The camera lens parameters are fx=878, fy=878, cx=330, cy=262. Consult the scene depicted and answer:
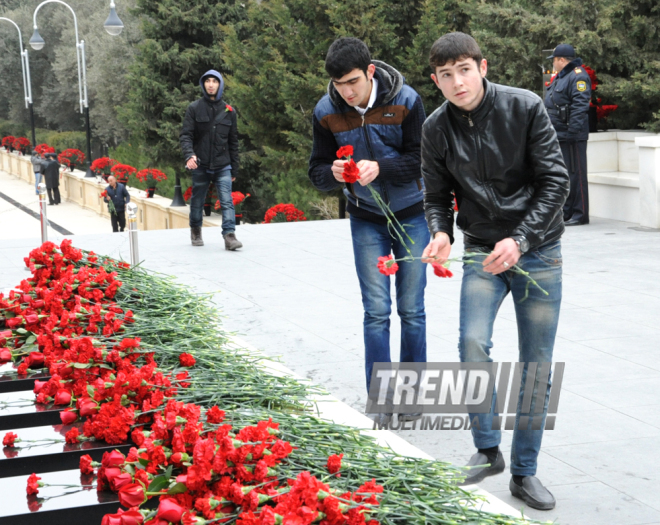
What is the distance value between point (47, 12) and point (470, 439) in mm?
49010

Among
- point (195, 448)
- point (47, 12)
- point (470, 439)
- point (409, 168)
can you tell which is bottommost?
point (470, 439)

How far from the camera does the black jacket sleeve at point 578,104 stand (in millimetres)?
10992

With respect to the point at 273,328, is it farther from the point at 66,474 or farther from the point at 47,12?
the point at 47,12

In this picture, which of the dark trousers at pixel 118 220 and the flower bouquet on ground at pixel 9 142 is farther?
the flower bouquet on ground at pixel 9 142

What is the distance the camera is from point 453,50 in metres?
3.28

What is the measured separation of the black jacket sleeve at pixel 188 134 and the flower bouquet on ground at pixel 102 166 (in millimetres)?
14097

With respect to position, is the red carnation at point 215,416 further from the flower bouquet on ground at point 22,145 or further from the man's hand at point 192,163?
the flower bouquet on ground at point 22,145

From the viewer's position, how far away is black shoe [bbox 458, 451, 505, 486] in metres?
3.62

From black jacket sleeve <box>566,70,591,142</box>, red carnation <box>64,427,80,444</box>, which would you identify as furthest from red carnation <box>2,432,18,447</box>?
black jacket sleeve <box>566,70,591,142</box>

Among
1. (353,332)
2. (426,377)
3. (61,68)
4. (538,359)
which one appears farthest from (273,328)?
(61,68)

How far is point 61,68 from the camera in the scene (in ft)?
141

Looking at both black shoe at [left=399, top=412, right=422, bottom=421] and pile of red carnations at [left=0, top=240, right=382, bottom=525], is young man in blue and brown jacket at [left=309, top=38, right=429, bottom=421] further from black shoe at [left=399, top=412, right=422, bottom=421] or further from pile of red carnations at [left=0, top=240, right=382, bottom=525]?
pile of red carnations at [left=0, top=240, right=382, bottom=525]

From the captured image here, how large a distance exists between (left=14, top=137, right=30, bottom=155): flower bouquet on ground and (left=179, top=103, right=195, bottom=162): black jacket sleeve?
1612 inches

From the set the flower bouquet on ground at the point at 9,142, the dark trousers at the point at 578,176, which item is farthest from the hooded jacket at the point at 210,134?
the flower bouquet on ground at the point at 9,142
